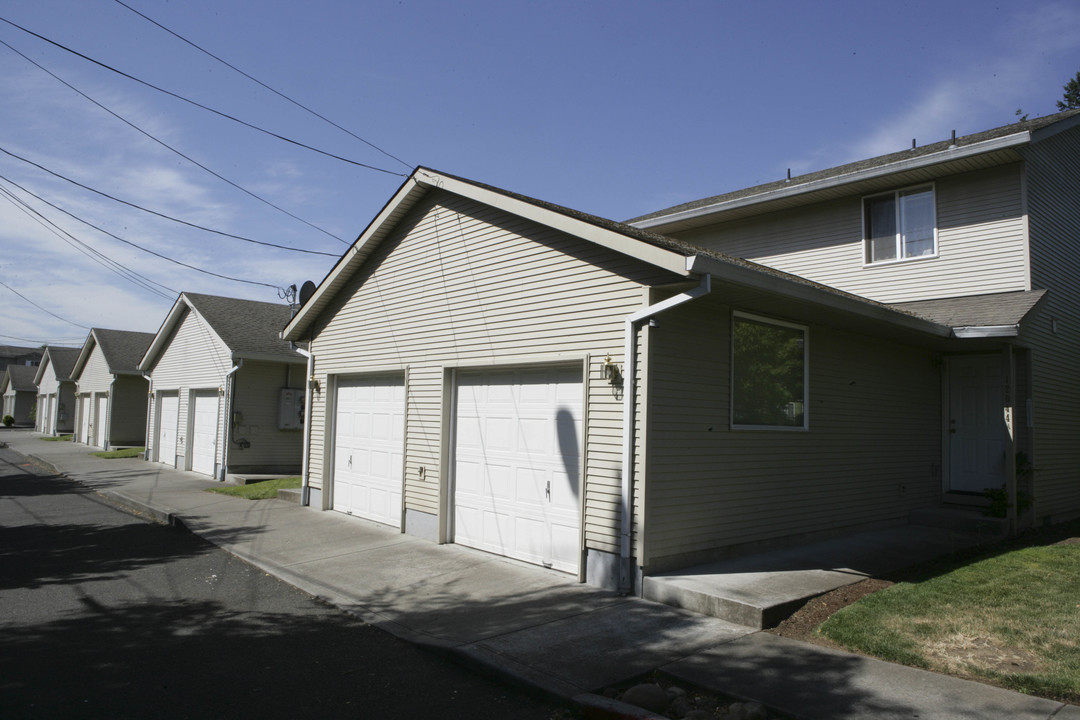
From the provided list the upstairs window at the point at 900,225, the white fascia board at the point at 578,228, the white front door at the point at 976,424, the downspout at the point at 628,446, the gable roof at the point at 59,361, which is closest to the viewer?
the white fascia board at the point at 578,228

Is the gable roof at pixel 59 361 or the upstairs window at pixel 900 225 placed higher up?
the upstairs window at pixel 900 225

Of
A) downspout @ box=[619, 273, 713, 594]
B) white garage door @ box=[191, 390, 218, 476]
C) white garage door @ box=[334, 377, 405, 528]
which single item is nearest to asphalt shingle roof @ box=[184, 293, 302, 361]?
white garage door @ box=[191, 390, 218, 476]

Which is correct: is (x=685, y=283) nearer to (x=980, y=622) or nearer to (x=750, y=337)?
(x=750, y=337)

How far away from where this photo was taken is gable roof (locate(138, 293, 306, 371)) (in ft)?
60.2

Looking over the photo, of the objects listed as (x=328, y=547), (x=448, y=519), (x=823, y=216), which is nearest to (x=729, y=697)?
(x=448, y=519)

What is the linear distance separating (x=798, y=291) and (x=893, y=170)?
20.8ft

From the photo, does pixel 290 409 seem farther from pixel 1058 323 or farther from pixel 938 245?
pixel 1058 323

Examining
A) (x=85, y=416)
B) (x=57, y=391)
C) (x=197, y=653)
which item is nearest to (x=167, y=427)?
(x=85, y=416)

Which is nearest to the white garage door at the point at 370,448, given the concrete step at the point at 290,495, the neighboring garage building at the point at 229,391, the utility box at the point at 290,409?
the concrete step at the point at 290,495

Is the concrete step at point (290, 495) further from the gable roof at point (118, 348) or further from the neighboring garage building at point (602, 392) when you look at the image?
the gable roof at point (118, 348)

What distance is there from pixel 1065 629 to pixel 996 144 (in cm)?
801

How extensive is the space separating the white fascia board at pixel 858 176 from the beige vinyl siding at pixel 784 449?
123 inches

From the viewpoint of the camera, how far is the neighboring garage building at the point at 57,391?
39719mm

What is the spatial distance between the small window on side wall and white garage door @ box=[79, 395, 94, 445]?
102 ft
